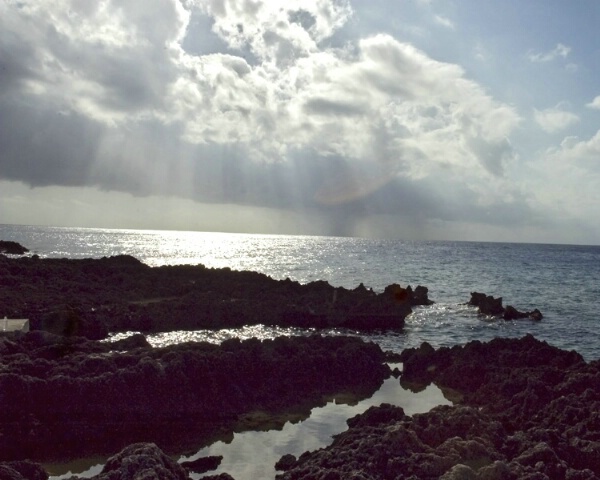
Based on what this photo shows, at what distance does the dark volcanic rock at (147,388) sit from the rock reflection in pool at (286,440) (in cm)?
82

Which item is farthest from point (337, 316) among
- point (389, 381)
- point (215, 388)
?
point (215, 388)

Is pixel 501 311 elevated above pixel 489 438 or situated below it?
below

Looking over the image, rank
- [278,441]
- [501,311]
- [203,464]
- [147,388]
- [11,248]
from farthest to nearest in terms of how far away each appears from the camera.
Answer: [11,248] → [501,311] → [147,388] → [278,441] → [203,464]

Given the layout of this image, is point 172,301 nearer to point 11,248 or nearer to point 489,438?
point 489,438

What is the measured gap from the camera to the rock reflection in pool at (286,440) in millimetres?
13133

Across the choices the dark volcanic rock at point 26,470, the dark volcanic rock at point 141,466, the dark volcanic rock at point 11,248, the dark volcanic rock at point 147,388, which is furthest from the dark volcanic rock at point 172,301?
the dark volcanic rock at point 11,248

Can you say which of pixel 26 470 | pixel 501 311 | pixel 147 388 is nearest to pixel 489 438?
pixel 26 470

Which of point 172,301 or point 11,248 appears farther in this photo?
point 11,248

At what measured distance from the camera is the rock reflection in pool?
13133 millimetres

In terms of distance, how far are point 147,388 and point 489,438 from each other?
9946 millimetres

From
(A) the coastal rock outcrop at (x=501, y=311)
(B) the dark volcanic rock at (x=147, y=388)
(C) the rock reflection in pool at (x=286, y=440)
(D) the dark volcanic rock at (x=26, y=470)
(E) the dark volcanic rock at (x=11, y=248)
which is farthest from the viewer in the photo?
(E) the dark volcanic rock at (x=11, y=248)

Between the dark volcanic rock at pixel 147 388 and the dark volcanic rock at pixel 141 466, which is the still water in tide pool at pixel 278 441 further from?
the dark volcanic rock at pixel 141 466

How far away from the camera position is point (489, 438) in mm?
11750

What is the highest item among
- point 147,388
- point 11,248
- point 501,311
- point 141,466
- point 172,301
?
point 141,466
